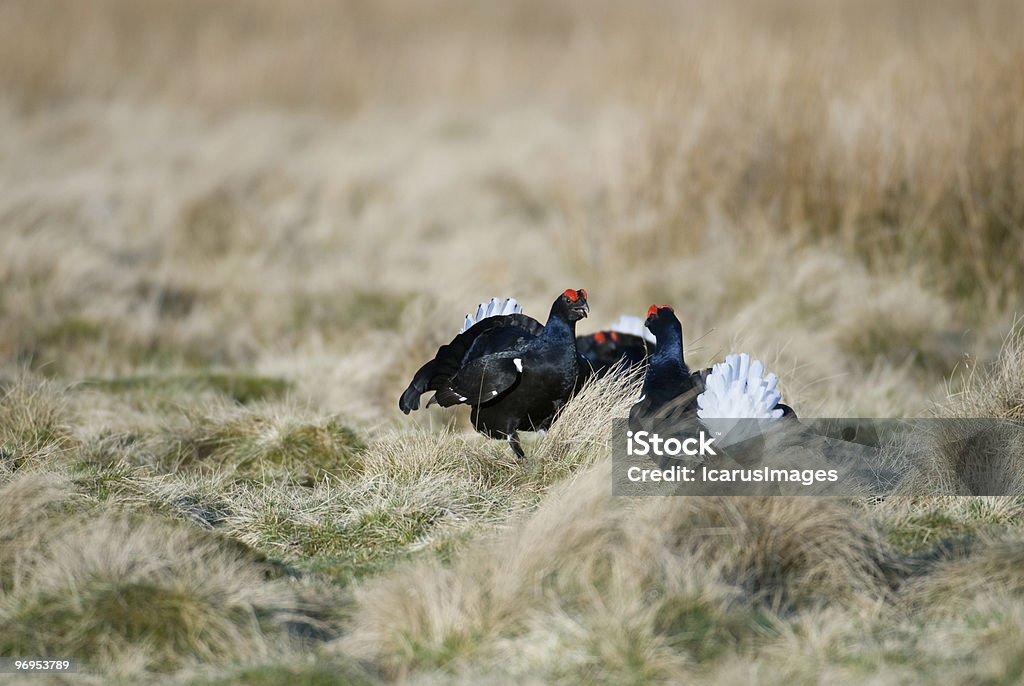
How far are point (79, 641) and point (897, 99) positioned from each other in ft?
22.6

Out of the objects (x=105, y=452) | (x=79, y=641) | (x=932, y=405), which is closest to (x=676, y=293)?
(x=932, y=405)

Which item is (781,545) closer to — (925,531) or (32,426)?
(925,531)

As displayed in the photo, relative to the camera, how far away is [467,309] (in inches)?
281

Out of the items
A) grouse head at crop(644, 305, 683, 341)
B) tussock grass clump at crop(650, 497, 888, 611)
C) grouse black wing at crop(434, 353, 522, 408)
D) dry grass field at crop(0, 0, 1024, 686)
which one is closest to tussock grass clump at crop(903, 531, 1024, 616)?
dry grass field at crop(0, 0, 1024, 686)

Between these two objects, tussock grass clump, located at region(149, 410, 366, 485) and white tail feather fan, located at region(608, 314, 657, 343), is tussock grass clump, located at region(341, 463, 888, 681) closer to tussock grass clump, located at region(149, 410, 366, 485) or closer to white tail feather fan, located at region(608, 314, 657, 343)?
tussock grass clump, located at region(149, 410, 366, 485)

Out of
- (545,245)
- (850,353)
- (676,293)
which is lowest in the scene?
(850,353)

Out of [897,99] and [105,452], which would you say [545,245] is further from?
[105,452]

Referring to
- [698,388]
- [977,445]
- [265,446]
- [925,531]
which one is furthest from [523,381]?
[977,445]

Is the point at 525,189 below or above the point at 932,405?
above

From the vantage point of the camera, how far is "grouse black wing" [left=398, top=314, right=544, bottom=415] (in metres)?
5.27

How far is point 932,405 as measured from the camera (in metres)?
5.30

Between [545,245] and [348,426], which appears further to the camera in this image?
[545,245]

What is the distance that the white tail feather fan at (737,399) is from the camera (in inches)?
167

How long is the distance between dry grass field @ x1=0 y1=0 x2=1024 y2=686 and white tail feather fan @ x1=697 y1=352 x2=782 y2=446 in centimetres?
43
